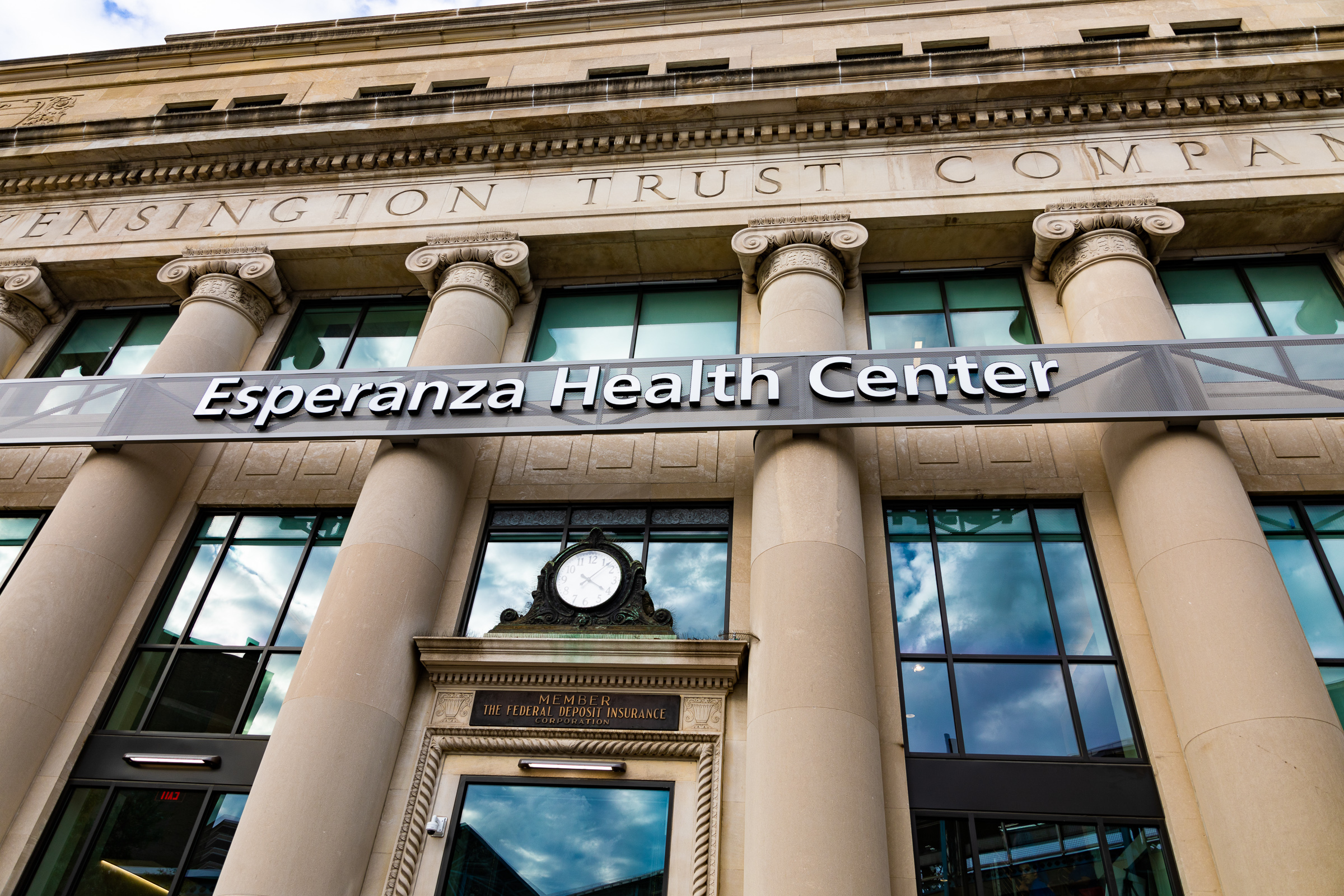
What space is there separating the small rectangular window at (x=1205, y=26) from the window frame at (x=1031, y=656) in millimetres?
12404

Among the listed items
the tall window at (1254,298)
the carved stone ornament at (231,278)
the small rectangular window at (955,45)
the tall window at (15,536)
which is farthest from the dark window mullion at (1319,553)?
the tall window at (15,536)

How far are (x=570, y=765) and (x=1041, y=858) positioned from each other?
17.9ft

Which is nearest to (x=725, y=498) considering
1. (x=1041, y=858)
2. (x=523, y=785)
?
(x=523, y=785)

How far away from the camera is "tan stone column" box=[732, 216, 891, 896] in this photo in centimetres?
838

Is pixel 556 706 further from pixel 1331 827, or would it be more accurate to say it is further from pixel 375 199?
pixel 375 199

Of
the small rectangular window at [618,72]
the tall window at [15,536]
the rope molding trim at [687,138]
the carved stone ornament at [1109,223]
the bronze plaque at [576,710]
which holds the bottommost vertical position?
the bronze plaque at [576,710]

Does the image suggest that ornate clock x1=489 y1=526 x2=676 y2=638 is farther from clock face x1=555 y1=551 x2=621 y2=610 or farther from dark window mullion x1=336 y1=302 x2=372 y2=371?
dark window mullion x1=336 y1=302 x2=372 y2=371

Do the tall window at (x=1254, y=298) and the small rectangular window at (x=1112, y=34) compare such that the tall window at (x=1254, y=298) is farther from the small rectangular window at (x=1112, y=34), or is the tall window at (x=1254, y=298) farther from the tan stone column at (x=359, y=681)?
the tan stone column at (x=359, y=681)

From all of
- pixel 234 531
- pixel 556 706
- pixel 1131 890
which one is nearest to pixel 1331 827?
pixel 1131 890

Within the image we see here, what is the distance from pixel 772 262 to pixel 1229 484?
24.5ft

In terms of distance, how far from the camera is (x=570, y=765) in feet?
33.1

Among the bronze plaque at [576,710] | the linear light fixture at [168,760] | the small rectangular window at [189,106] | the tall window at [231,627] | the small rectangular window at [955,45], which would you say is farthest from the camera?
the small rectangular window at [189,106]

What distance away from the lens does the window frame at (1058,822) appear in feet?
29.2

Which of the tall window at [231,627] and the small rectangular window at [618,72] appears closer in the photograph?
the tall window at [231,627]
